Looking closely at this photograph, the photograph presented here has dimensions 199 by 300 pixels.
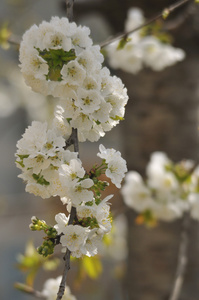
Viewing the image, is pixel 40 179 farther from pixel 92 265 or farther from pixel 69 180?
pixel 92 265

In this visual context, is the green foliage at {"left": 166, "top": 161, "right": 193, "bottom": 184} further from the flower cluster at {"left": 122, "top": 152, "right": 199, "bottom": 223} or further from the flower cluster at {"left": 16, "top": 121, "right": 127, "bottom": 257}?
the flower cluster at {"left": 16, "top": 121, "right": 127, "bottom": 257}

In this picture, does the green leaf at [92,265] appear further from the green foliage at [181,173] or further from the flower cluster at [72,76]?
the flower cluster at [72,76]

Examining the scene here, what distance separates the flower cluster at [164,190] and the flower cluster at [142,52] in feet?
1.08

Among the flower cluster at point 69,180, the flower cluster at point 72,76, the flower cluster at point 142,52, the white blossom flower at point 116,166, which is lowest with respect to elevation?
the flower cluster at point 69,180

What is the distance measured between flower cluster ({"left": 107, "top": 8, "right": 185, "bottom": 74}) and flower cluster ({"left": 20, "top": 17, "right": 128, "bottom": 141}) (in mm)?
958

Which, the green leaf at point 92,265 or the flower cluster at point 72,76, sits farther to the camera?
the green leaf at point 92,265

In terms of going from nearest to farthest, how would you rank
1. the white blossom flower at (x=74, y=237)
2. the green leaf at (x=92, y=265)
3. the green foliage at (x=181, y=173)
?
the white blossom flower at (x=74, y=237) < the green leaf at (x=92, y=265) < the green foliage at (x=181, y=173)

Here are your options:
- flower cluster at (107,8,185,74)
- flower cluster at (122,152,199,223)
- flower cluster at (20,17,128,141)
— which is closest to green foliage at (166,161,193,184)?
flower cluster at (122,152,199,223)

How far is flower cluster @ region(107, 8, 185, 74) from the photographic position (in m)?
1.58

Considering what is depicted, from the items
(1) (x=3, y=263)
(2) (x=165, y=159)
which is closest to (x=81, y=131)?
(2) (x=165, y=159)

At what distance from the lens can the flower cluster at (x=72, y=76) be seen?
600 mm

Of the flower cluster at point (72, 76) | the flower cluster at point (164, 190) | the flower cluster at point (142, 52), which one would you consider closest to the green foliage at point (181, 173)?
the flower cluster at point (164, 190)

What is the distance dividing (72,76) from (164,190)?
103cm

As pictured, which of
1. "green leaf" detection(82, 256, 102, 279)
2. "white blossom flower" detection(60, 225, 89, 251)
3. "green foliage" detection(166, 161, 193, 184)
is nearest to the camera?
"white blossom flower" detection(60, 225, 89, 251)
